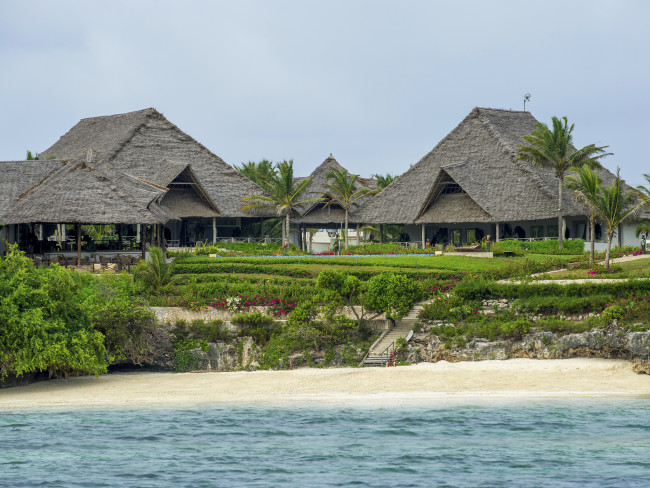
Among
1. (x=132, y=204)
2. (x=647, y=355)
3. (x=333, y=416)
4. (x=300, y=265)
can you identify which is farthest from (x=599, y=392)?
(x=132, y=204)

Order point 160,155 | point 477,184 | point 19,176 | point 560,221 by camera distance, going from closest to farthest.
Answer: point 19,176 → point 560,221 → point 477,184 → point 160,155

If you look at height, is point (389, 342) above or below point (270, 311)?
below

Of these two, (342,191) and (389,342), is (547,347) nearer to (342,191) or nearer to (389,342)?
(389,342)

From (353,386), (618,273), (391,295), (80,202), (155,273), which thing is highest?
(80,202)

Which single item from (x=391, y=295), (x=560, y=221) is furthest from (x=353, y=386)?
(x=560, y=221)

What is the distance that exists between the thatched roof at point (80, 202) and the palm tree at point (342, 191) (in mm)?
18888

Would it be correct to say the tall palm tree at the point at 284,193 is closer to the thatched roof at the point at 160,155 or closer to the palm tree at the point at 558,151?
the thatched roof at the point at 160,155

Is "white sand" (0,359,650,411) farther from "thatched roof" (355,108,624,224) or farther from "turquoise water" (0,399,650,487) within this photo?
"thatched roof" (355,108,624,224)

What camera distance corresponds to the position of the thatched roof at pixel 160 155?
216ft

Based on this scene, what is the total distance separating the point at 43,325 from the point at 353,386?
983cm

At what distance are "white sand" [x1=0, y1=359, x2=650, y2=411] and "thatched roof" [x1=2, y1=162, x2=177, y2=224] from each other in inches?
609

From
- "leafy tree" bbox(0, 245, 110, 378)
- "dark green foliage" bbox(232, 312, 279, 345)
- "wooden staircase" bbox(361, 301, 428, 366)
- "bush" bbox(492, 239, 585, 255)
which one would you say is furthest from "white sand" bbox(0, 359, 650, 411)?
"bush" bbox(492, 239, 585, 255)

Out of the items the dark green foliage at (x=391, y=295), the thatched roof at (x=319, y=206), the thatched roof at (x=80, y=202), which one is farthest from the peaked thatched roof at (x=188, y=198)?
the dark green foliage at (x=391, y=295)

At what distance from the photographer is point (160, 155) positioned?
6912 cm
